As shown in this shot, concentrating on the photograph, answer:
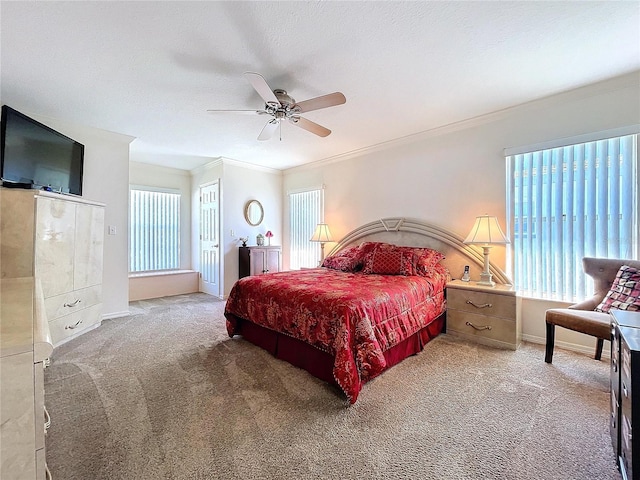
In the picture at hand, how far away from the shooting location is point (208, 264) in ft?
18.0

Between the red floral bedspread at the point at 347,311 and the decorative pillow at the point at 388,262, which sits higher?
the decorative pillow at the point at 388,262

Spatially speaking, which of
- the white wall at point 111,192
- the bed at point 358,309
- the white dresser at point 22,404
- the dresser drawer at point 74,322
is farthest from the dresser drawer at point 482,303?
the white wall at point 111,192

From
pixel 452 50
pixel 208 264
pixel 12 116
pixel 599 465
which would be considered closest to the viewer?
pixel 599 465

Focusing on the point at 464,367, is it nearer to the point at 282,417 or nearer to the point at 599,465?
the point at 599,465

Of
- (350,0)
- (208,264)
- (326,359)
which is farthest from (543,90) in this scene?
(208,264)

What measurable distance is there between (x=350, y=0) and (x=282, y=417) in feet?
8.71

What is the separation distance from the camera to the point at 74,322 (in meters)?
3.02

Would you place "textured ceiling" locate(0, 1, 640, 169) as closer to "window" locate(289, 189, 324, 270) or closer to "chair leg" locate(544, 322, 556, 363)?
"window" locate(289, 189, 324, 270)

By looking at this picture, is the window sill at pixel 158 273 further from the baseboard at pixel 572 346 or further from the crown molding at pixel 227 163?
the baseboard at pixel 572 346

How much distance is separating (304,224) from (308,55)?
3633mm

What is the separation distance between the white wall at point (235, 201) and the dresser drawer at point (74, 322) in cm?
196

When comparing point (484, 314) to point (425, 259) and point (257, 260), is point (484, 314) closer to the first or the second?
point (425, 259)

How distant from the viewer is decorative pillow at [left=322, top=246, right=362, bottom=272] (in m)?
3.83

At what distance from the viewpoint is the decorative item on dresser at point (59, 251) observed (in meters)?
2.48
